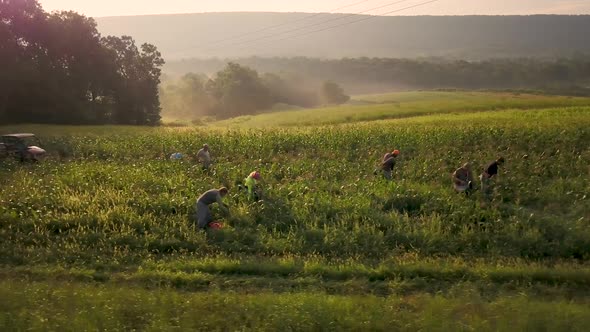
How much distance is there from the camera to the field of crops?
7082 mm

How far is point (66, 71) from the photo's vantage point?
139 feet

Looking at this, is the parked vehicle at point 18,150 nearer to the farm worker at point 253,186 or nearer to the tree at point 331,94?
the farm worker at point 253,186

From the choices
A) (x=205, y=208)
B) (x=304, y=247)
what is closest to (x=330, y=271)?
(x=304, y=247)

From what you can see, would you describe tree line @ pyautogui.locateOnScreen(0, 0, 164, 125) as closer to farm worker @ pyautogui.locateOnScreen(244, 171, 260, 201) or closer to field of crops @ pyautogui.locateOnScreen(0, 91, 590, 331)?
field of crops @ pyautogui.locateOnScreen(0, 91, 590, 331)

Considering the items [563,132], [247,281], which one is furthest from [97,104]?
[247,281]

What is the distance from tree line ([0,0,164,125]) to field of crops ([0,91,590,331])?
67.2ft

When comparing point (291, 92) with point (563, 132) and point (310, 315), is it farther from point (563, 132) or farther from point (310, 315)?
point (310, 315)

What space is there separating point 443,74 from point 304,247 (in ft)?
265

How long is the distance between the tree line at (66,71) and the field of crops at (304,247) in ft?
67.2

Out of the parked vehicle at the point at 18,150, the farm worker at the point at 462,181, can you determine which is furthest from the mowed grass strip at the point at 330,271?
the parked vehicle at the point at 18,150

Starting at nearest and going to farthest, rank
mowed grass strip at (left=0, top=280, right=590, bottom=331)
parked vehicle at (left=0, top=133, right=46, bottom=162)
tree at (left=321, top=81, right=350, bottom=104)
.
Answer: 1. mowed grass strip at (left=0, top=280, right=590, bottom=331)
2. parked vehicle at (left=0, top=133, right=46, bottom=162)
3. tree at (left=321, top=81, right=350, bottom=104)

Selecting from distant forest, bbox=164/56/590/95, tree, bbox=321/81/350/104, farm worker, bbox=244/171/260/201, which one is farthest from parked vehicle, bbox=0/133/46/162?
tree, bbox=321/81/350/104

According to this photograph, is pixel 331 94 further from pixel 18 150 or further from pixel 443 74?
pixel 18 150

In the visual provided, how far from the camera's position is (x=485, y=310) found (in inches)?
286
